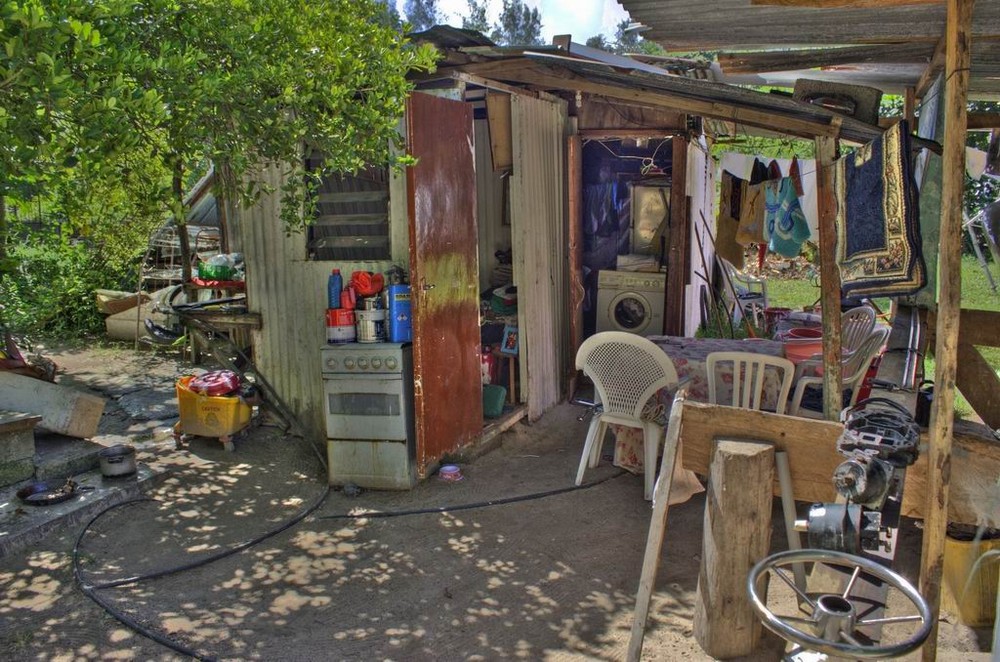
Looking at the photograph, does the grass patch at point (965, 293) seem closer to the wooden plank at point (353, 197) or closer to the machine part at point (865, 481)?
the wooden plank at point (353, 197)

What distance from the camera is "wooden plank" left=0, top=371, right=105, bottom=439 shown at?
17.6ft

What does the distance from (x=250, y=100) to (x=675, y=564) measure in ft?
11.1

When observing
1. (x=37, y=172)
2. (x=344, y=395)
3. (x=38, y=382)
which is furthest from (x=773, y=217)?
(x=38, y=382)

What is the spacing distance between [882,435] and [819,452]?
1.13ft

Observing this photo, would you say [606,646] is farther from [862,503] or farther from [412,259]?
[412,259]

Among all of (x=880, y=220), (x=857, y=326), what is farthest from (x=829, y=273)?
(x=857, y=326)

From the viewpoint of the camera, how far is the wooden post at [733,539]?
2.76m

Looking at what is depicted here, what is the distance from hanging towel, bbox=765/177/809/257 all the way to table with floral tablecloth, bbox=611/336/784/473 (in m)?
0.78

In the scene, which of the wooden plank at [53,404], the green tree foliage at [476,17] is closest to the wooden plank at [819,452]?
the wooden plank at [53,404]

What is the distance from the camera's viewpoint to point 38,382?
5438 mm

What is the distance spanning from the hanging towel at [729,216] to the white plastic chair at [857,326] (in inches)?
52.3

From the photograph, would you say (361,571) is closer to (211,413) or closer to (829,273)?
(211,413)

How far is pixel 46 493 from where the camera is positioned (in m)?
4.76

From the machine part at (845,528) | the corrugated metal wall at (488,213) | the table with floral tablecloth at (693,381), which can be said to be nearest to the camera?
the machine part at (845,528)
